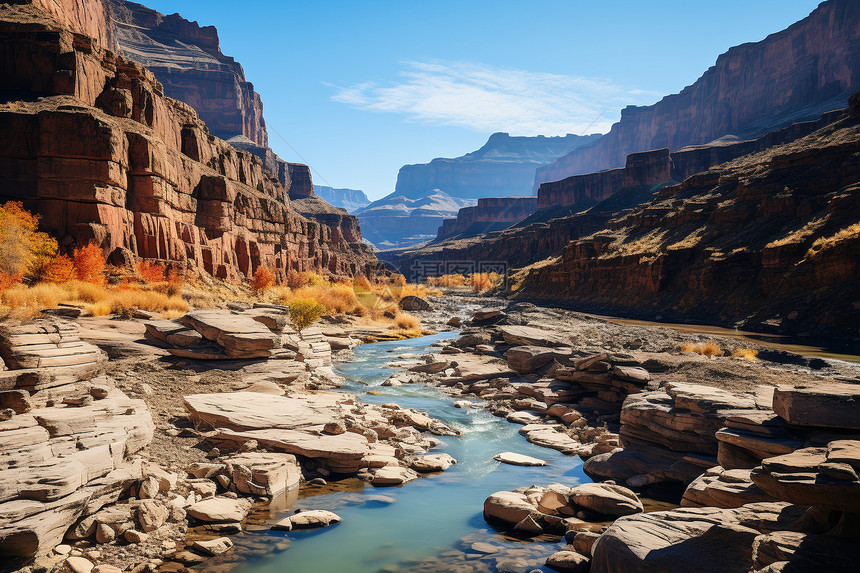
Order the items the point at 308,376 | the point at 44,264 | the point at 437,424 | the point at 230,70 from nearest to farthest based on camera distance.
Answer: the point at 437,424, the point at 308,376, the point at 44,264, the point at 230,70

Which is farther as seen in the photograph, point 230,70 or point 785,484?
point 230,70

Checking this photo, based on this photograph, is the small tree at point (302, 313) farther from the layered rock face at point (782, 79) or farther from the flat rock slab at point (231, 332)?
the layered rock face at point (782, 79)

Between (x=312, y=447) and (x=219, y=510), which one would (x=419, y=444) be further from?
(x=219, y=510)

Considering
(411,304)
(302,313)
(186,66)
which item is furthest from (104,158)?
(186,66)

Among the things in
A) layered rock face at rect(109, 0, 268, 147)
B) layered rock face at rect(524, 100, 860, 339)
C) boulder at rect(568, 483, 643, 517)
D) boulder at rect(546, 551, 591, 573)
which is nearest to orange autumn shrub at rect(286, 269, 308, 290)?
layered rock face at rect(524, 100, 860, 339)

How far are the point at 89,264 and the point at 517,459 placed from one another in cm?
2052

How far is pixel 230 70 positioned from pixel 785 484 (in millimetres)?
194096

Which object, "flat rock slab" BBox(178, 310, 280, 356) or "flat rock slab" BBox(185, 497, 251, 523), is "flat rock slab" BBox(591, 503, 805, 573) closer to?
"flat rock slab" BBox(185, 497, 251, 523)

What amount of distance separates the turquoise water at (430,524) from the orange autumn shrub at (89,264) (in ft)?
58.0

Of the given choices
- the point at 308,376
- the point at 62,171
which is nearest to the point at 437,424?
the point at 308,376

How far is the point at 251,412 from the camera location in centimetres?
1041

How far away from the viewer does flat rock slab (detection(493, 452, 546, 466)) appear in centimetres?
1045

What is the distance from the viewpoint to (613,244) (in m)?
66.9

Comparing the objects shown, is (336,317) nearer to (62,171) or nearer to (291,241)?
(62,171)
